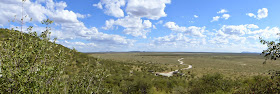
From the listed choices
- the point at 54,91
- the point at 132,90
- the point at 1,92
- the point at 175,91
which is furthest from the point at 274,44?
the point at 132,90

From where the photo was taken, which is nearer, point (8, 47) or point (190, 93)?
point (8, 47)

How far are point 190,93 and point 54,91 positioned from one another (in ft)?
42.0

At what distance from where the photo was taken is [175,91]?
1639 centimetres

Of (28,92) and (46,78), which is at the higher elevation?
(46,78)

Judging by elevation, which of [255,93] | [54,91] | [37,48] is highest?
[37,48]

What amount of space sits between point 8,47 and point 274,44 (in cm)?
934

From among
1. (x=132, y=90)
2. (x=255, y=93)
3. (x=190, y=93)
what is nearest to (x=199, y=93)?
(x=190, y=93)

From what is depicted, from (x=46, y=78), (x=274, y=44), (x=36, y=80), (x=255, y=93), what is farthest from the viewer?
(x=255, y=93)

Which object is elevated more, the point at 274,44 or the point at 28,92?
the point at 274,44

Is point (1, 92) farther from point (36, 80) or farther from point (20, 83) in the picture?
point (36, 80)

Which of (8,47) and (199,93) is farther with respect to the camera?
(199,93)

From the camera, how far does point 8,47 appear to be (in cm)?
437

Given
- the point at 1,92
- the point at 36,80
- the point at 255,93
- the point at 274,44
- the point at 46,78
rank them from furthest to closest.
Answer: the point at 255,93
the point at 274,44
the point at 46,78
the point at 36,80
the point at 1,92

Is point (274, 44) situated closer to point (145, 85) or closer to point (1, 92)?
point (1, 92)
